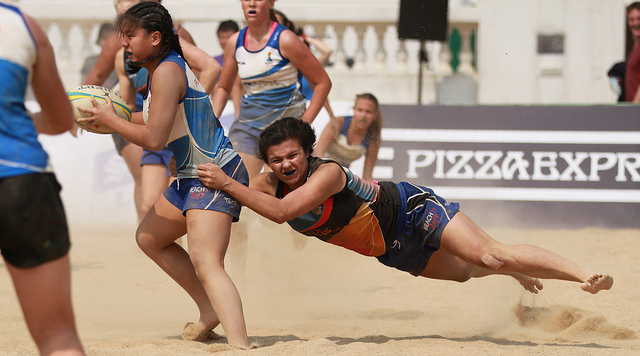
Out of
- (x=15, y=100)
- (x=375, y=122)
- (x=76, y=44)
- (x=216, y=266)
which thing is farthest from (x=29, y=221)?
(x=76, y=44)

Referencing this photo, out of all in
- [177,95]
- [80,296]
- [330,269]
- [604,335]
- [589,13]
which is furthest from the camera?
[589,13]

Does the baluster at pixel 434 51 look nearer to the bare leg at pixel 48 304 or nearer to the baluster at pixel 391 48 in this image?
the baluster at pixel 391 48

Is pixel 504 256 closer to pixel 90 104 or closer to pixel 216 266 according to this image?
pixel 216 266

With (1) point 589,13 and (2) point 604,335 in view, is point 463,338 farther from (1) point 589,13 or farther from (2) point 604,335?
(1) point 589,13

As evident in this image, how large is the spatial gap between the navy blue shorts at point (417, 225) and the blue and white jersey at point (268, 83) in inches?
60.5

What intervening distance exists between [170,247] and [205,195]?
1.58 feet

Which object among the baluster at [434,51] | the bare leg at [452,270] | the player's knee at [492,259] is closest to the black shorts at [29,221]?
the player's knee at [492,259]

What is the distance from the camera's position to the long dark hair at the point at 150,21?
135 inches

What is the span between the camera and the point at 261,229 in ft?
22.2

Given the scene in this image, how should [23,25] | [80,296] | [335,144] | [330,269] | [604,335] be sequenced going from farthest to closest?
[335,144], [330,269], [80,296], [604,335], [23,25]

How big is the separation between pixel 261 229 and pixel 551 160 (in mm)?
2924

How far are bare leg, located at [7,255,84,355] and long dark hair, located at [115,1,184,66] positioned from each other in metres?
1.56

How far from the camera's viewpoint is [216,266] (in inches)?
135

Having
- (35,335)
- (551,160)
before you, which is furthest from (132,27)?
(551,160)
